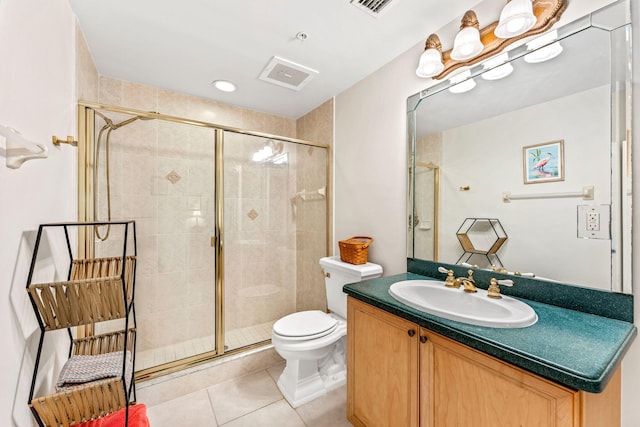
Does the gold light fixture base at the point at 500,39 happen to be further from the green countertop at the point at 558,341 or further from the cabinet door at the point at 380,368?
the cabinet door at the point at 380,368

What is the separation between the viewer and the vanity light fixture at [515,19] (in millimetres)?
1109

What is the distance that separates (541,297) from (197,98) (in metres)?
2.77

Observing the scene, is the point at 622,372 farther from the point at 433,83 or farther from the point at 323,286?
the point at 323,286

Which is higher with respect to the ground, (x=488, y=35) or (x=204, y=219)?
(x=488, y=35)

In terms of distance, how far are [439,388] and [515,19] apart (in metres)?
1.54

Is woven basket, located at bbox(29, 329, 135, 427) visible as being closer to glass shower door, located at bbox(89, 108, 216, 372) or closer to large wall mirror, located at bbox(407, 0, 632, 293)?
glass shower door, located at bbox(89, 108, 216, 372)

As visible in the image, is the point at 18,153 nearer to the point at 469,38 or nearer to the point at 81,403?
the point at 81,403

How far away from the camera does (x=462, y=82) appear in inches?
Result: 57.2

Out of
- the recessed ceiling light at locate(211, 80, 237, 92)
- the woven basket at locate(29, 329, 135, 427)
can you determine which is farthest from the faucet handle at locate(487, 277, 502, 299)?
the recessed ceiling light at locate(211, 80, 237, 92)

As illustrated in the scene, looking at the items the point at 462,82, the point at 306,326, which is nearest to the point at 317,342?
the point at 306,326

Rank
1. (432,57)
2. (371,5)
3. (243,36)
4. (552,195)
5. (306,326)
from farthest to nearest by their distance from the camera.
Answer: (306,326), (243,36), (432,57), (371,5), (552,195)

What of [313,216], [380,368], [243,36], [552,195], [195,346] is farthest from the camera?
[313,216]

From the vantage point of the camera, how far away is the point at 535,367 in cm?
72

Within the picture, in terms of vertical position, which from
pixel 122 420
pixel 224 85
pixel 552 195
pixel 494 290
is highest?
pixel 224 85
